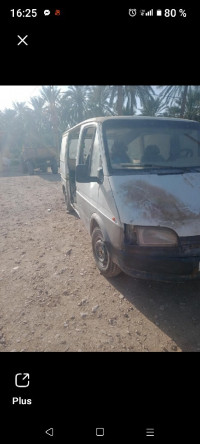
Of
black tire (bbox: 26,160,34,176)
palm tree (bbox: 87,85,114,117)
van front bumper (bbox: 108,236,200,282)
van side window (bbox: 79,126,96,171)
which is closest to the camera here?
van front bumper (bbox: 108,236,200,282)

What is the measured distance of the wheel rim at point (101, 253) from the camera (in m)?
2.98

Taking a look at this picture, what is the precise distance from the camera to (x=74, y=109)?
25438 mm

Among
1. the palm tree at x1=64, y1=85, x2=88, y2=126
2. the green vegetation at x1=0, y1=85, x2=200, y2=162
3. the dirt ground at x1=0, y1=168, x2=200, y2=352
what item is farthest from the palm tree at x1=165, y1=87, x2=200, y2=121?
the dirt ground at x1=0, y1=168, x2=200, y2=352

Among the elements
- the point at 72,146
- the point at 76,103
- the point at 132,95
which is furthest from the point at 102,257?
the point at 76,103

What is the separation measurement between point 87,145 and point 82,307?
2.50 metres

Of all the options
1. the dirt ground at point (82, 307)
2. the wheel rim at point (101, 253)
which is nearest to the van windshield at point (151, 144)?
the wheel rim at point (101, 253)

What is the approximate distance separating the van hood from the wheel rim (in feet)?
2.70

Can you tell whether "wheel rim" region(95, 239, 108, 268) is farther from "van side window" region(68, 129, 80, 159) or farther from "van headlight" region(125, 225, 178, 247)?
"van side window" region(68, 129, 80, 159)

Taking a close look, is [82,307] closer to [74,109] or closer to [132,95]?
[132,95]

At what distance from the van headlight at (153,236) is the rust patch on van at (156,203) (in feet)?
0.36

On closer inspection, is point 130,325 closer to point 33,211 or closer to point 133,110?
point 33,211

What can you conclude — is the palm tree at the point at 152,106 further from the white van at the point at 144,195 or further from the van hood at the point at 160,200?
the van hood at the point at 160,200

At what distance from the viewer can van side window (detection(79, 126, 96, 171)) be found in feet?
11.4
